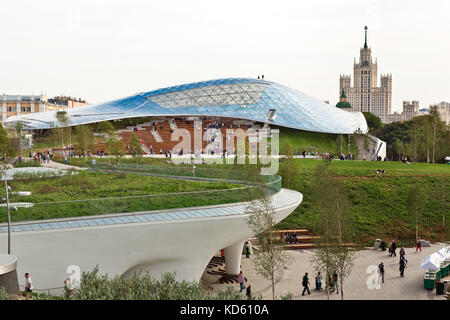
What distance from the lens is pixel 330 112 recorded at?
6519 centimetres

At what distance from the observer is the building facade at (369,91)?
607ft

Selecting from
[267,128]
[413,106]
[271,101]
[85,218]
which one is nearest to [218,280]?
[85,218]

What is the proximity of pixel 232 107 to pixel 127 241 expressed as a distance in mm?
47067

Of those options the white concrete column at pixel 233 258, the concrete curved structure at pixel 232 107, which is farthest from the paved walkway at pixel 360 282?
the concrete curved structure at pixel 232 107

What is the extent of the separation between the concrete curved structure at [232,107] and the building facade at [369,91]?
126m

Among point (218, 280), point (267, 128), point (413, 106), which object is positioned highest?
point (413, 106)

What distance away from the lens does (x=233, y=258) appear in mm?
21000

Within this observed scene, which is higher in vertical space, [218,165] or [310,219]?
[218,165]

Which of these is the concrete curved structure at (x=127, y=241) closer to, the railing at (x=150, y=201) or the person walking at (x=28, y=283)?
the railing at (x=150, y=201)

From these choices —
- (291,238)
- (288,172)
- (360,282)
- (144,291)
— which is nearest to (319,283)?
(360,282)

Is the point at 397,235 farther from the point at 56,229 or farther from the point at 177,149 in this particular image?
the point at 177,149

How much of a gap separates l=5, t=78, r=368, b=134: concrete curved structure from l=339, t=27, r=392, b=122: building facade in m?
126

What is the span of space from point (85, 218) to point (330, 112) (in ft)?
176
